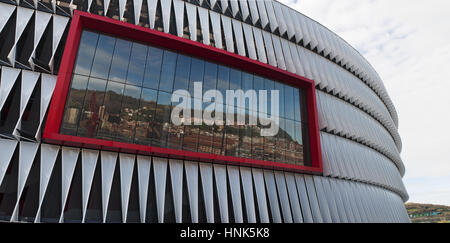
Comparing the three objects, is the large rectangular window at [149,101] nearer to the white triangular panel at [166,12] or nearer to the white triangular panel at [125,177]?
the white triangular panel at [125,177]

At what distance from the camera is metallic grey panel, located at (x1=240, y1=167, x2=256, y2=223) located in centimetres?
1459

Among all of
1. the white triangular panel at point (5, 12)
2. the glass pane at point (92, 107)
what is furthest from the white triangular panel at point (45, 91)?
the white triangular panel at point (5, 12)

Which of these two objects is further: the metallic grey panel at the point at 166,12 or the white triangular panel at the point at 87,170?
the metallic grey panel at the point at 166,12

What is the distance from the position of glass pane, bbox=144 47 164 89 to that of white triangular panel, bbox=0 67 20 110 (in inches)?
235

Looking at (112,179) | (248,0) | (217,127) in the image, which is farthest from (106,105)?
(248,0)

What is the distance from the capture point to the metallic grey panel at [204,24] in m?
16.5

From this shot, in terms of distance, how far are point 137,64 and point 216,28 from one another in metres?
6.10

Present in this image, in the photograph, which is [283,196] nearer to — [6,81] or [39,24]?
[6,81]

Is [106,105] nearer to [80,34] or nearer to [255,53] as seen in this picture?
[80,34]

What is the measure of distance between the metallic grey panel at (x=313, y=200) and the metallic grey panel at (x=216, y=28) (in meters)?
11.0

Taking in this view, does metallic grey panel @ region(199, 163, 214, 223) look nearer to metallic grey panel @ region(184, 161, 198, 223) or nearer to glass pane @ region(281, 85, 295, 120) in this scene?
metallic grey panel @ region(184, 161, 198, 223)

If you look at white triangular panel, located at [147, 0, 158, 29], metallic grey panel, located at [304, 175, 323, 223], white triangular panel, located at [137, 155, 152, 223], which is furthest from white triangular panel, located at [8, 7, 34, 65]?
metallic grey panel, located at [304, 175, 323, 223]

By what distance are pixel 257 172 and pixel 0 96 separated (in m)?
13.8

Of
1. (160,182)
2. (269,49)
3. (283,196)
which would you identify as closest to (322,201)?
(283,196)
